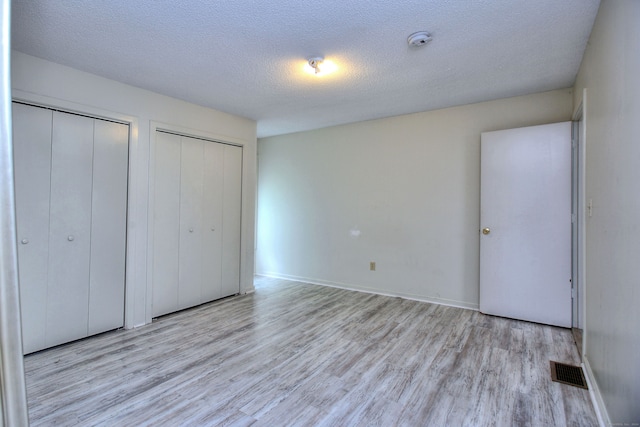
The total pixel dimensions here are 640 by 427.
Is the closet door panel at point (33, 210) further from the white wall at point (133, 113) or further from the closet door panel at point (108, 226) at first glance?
the closet door panel at point (108, 226)

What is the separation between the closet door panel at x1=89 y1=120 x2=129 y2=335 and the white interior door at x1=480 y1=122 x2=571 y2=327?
12.0ft

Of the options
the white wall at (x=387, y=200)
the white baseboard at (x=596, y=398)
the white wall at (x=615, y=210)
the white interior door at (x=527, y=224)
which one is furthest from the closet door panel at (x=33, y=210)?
the white interior door at (x=527, y=224)

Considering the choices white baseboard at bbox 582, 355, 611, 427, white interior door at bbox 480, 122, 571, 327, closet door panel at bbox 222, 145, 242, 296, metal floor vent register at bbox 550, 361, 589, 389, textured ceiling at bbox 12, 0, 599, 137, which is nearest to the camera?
white baseboard at bbox 582, 355, 611, 427

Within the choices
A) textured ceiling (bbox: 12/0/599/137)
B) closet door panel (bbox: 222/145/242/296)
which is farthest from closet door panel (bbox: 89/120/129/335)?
closet door panel (bbox: 222/145/242/296)

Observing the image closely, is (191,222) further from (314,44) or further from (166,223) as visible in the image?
(314,44)

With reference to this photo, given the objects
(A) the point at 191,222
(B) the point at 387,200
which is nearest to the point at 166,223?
(A) the point at 191,222

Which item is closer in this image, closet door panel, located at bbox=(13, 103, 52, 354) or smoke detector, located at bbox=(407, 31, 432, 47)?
smoke detector, located at bbox=(407, 31, 432, 47)

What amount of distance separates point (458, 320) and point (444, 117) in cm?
232

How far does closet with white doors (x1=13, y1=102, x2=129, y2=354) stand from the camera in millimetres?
2424

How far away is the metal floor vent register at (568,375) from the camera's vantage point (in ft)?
6.74

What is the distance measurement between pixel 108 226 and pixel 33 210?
551 mm

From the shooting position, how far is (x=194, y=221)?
361 cm

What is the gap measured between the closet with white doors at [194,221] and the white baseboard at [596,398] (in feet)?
11.6

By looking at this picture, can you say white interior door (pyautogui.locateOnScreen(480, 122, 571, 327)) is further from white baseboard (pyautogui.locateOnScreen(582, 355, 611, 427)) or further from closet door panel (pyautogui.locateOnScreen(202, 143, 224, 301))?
closet door panel (pyautogui.locateOnScreen(202, 143, 224, 301))
